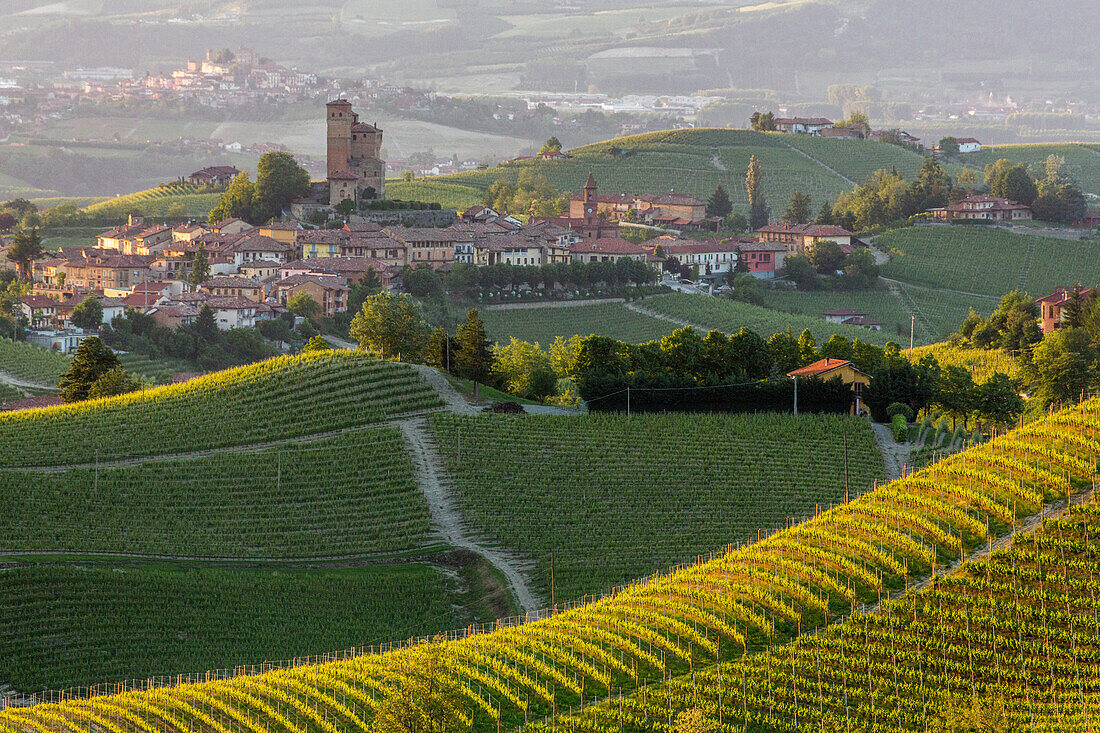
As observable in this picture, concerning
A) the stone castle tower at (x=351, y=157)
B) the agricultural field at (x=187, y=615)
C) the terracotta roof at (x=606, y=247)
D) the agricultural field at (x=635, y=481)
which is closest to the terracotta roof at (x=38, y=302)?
the stone castle tower at (x=351, y=157)

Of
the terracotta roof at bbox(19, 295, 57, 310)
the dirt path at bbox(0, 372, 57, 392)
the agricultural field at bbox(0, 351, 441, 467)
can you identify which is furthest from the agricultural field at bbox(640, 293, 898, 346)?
the agricultural field at bbox(0, 351, 441, 467)

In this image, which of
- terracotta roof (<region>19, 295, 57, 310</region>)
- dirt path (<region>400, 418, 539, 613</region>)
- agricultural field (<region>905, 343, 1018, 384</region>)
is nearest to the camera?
dirt path (<region>400, 418, 539, 613</region>)

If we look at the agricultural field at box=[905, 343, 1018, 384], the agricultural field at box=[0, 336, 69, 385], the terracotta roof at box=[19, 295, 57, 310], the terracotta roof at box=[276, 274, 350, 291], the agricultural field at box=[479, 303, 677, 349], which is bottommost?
the agricultural field at box=[0, 336, 69, 385]

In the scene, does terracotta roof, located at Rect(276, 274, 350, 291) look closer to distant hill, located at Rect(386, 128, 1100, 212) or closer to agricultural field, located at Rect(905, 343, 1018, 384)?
agricultural field, located at Rect(905, 343, 1018, 384)

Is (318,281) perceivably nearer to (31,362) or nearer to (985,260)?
(31,362)

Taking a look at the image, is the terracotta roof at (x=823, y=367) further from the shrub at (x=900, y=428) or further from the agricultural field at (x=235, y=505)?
the agricultural field at (x=235, y=505)

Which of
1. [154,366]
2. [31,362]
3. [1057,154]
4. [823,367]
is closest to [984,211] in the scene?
[1057,154]
